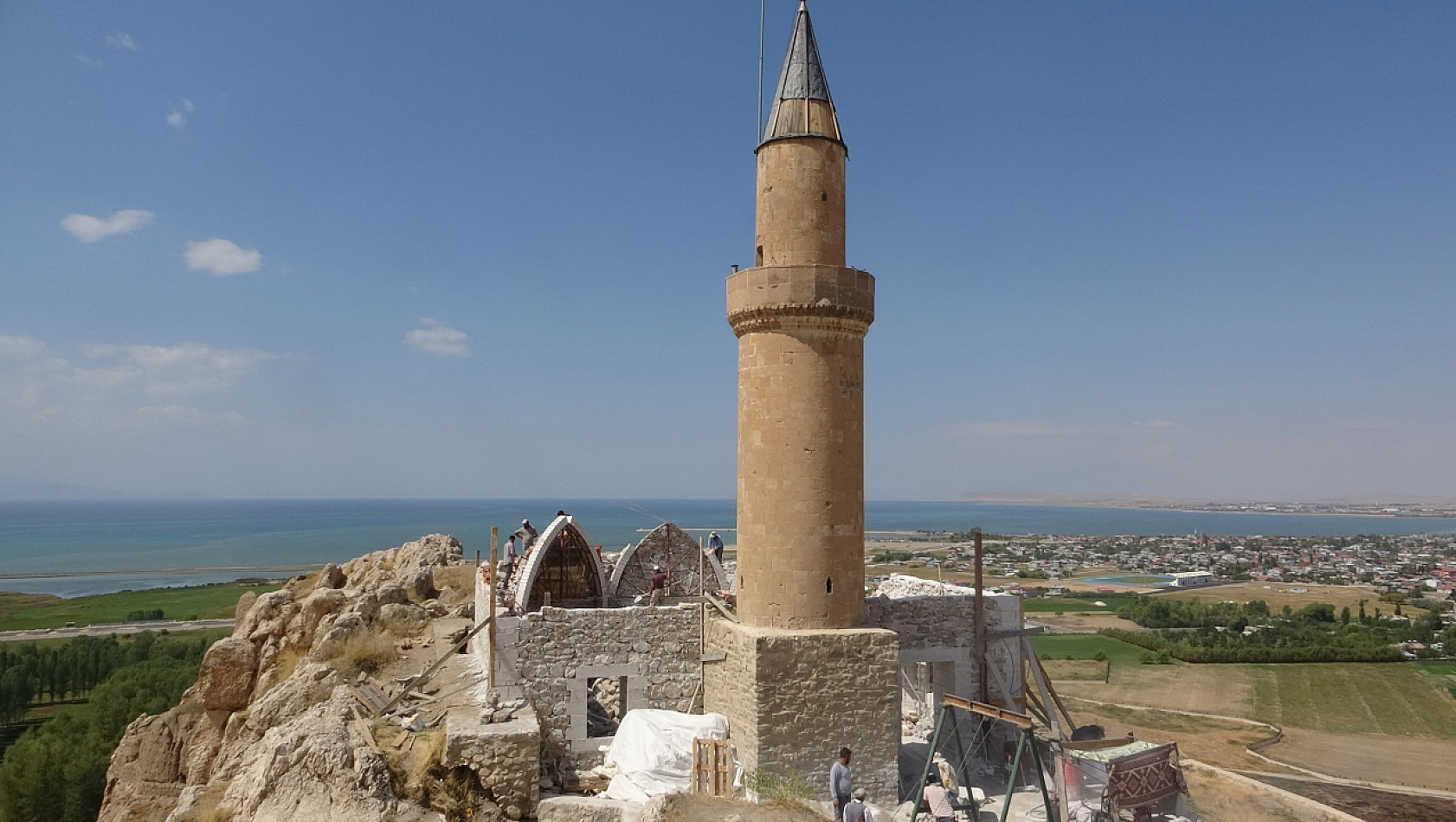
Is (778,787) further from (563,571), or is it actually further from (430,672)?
(430,672)

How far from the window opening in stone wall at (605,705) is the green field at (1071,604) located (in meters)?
63.5

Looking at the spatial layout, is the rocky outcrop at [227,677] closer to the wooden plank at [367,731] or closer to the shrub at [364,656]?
the shrub at [364,656]

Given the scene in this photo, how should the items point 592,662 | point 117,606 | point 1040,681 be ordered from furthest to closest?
point 117,606 → point 1040,681 → point 592,662

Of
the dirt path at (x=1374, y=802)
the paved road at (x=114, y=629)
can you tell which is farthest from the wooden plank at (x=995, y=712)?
the paved road at (x=114, y=629)

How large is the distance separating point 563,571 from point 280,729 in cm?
525

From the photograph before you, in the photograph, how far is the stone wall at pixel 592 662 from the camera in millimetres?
13000

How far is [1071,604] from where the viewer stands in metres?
80.0

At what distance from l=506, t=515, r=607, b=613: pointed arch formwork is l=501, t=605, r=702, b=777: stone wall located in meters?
1.55

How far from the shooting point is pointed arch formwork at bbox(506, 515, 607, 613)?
14805 mm

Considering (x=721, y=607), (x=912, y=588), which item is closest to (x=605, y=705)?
(x=721, y=607)

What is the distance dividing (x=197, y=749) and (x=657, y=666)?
11.2 m

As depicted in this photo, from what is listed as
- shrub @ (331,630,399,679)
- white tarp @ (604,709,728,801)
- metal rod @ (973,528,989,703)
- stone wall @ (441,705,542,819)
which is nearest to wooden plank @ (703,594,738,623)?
white tarp @ (604,709,728,801)

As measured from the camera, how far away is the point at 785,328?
510 inches

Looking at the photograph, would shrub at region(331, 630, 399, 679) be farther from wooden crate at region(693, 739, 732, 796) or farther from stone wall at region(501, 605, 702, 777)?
wooden crate at region(693, 739, 732, 796)
